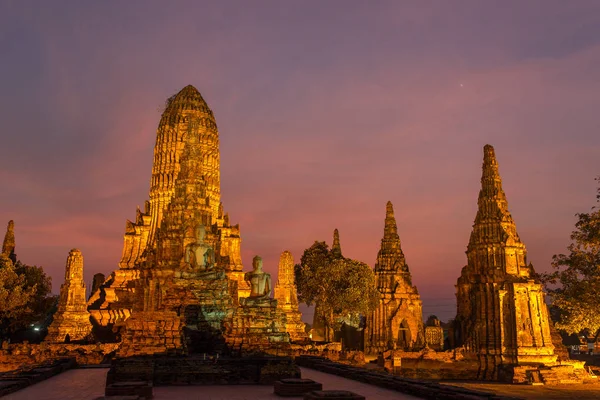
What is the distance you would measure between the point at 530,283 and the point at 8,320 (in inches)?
1709

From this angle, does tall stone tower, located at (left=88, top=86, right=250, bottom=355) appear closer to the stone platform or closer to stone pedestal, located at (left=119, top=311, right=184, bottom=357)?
stone pedestal, located at (left=119, top=311, right=184, bottom=357)

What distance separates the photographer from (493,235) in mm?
49188

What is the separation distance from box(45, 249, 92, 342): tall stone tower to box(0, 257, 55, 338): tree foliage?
8.94m

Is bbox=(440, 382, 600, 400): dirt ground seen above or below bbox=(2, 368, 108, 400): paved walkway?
below

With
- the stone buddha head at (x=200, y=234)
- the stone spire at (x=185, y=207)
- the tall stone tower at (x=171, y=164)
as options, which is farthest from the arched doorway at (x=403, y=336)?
the stone buddha head at (x=200, y=234)

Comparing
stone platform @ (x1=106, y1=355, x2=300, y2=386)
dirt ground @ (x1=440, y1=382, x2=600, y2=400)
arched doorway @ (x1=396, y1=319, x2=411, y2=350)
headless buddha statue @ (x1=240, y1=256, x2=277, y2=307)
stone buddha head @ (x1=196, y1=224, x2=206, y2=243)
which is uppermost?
stone buddha head @ (x1=196, y1=224, x2=206, y2=243)

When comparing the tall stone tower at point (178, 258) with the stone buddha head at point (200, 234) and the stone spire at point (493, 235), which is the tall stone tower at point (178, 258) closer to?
the stone buddha head at point (200, 234)

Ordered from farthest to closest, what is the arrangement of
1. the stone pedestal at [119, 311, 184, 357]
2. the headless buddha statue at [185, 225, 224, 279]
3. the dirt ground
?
the dirt ground
the headless buddha statue at [185, 225, 224, 279]
the stone pedestal at [119, 311, 184, 357]

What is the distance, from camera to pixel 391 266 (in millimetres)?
61906

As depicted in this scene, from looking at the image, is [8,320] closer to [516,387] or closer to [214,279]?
[214,279]

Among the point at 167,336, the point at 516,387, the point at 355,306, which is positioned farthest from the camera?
the point at 355,306

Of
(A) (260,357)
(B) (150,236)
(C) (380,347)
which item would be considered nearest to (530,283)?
(C) (380,347)

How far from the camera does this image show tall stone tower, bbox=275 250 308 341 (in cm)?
4238

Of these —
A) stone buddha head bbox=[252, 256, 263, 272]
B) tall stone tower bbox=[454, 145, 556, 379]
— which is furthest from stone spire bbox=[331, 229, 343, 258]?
stone buddha head bbox=[252, 256, 263, 272]
